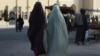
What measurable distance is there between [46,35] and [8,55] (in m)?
7.37

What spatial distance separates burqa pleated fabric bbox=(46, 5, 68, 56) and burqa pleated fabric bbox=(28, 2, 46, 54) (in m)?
0.22

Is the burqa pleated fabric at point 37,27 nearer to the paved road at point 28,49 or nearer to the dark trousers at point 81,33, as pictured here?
the paved road at point 28,49

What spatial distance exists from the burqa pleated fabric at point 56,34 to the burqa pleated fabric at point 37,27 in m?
0.22

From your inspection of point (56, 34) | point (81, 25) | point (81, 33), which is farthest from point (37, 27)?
point (81, 33)

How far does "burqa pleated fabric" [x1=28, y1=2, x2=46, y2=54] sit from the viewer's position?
32.4 feet

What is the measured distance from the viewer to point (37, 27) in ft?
32.8

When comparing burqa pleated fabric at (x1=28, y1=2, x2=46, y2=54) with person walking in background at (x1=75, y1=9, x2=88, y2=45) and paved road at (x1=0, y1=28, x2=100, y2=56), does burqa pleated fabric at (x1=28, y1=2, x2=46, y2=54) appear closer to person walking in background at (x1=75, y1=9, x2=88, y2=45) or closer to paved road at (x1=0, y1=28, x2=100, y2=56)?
paved road at (x1=0, y1=28, x2=100, y2=56)

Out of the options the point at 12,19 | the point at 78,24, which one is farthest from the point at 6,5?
the point at 78,24

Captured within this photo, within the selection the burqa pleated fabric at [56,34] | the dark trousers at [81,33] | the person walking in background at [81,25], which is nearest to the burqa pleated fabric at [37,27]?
the burqa pleated fabric at [56,34]

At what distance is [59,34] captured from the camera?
9656 mm

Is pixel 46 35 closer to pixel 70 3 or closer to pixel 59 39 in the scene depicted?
pixel 59 39

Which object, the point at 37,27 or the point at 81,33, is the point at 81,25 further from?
the point at 37,27

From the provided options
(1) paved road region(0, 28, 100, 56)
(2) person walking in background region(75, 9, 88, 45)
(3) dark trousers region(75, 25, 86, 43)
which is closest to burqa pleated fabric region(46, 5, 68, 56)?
(1) paved road region(0, 28, 100, 56)

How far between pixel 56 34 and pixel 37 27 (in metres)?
0.59
